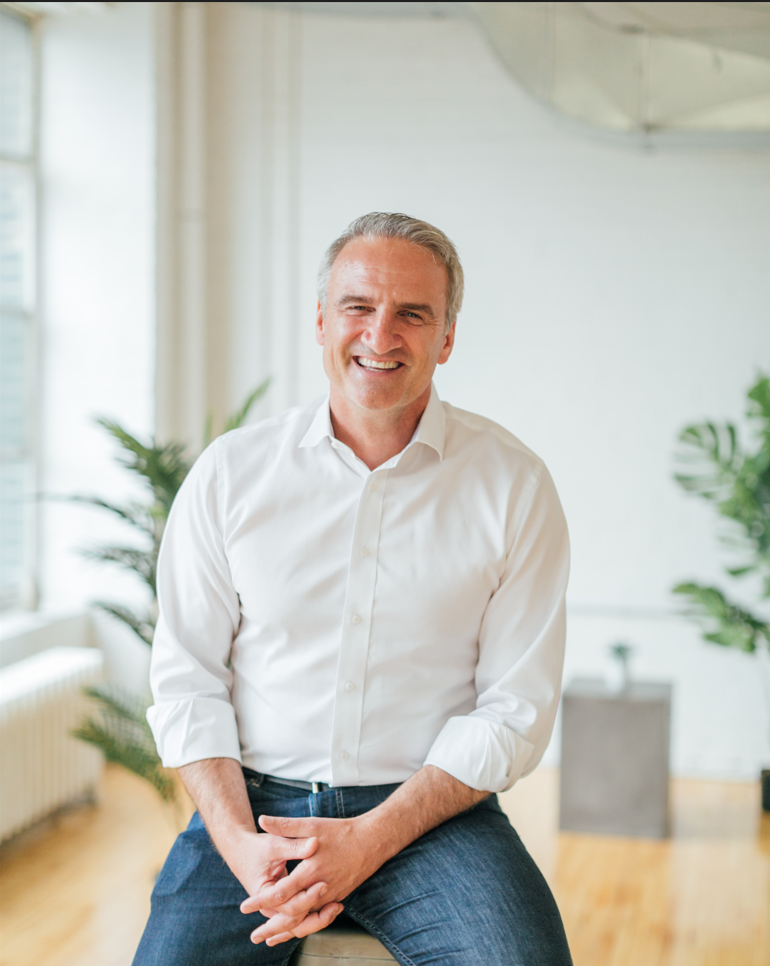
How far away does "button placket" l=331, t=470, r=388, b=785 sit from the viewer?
1.66m

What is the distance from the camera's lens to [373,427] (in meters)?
1.77

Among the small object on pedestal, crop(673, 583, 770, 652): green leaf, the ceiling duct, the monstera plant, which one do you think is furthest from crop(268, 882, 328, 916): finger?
the ceiling duct

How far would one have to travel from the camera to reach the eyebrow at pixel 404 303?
1680mm

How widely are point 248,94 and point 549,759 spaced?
3388 mm

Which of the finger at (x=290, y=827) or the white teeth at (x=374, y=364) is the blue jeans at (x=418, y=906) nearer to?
the finger at (x=290, y=827)

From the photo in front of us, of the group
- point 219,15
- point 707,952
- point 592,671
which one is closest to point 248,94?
point 219,15

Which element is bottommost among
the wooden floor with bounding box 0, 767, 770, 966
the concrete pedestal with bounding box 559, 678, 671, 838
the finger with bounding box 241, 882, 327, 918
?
the wooden floor with bounding box 0, 767, 770, 966

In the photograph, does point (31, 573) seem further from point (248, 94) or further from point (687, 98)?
point (687, 98)

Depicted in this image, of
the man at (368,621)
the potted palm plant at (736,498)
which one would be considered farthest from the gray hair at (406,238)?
the potted palm plant at (736,498)

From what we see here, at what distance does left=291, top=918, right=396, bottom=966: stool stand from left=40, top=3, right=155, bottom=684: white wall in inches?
116

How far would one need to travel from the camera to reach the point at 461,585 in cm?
168

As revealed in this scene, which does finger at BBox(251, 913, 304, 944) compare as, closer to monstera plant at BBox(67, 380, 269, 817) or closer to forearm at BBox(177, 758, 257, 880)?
forearm at BBox(177, 758, 257, 880)

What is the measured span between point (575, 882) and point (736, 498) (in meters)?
1.54

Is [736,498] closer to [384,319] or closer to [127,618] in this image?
[127,618]
